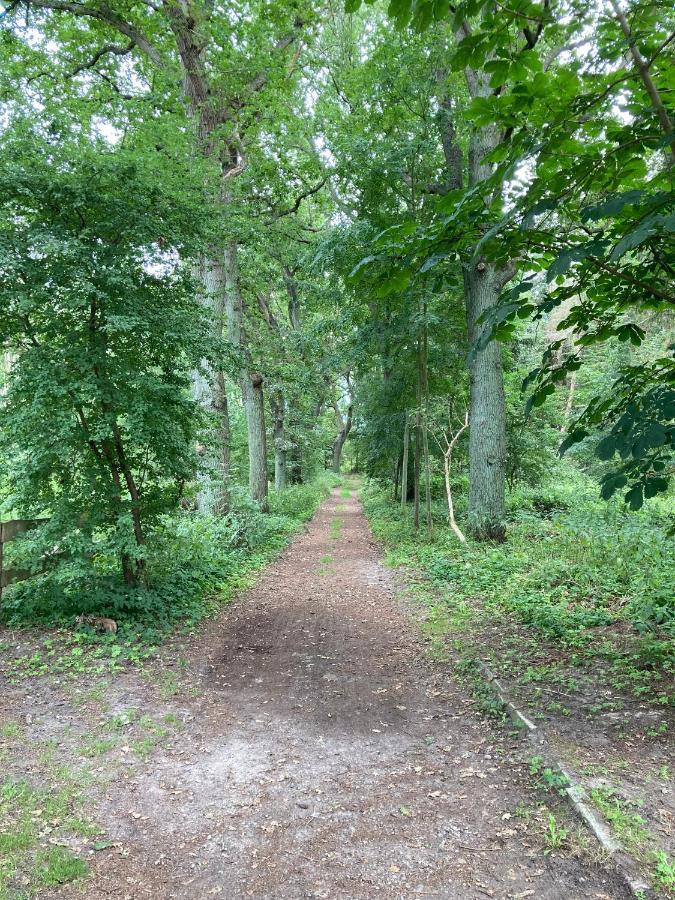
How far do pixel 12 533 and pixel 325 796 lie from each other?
15.4 feet

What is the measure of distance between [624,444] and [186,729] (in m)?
3.94

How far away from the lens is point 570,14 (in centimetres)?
268

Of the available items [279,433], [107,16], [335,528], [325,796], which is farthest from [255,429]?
[325,796]

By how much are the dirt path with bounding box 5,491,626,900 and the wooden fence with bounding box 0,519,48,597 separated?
2309 millimetres

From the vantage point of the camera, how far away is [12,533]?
5.80 meters

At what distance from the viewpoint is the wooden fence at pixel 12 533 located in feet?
18.8

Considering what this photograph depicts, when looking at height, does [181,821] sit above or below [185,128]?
below

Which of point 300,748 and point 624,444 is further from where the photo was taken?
point 300,748

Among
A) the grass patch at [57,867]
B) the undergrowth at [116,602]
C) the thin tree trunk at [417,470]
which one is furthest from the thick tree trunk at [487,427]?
the grass patch at [57,867]

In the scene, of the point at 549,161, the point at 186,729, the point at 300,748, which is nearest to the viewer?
the point at 549,161

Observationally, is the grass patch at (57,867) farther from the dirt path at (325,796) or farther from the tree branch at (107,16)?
the tree branch at (107,16)

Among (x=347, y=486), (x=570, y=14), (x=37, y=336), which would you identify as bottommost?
(x=347, y=486)

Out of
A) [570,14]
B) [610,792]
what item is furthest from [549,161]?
[610,792]

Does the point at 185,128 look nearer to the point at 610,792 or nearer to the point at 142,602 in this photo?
the point at 142,602
